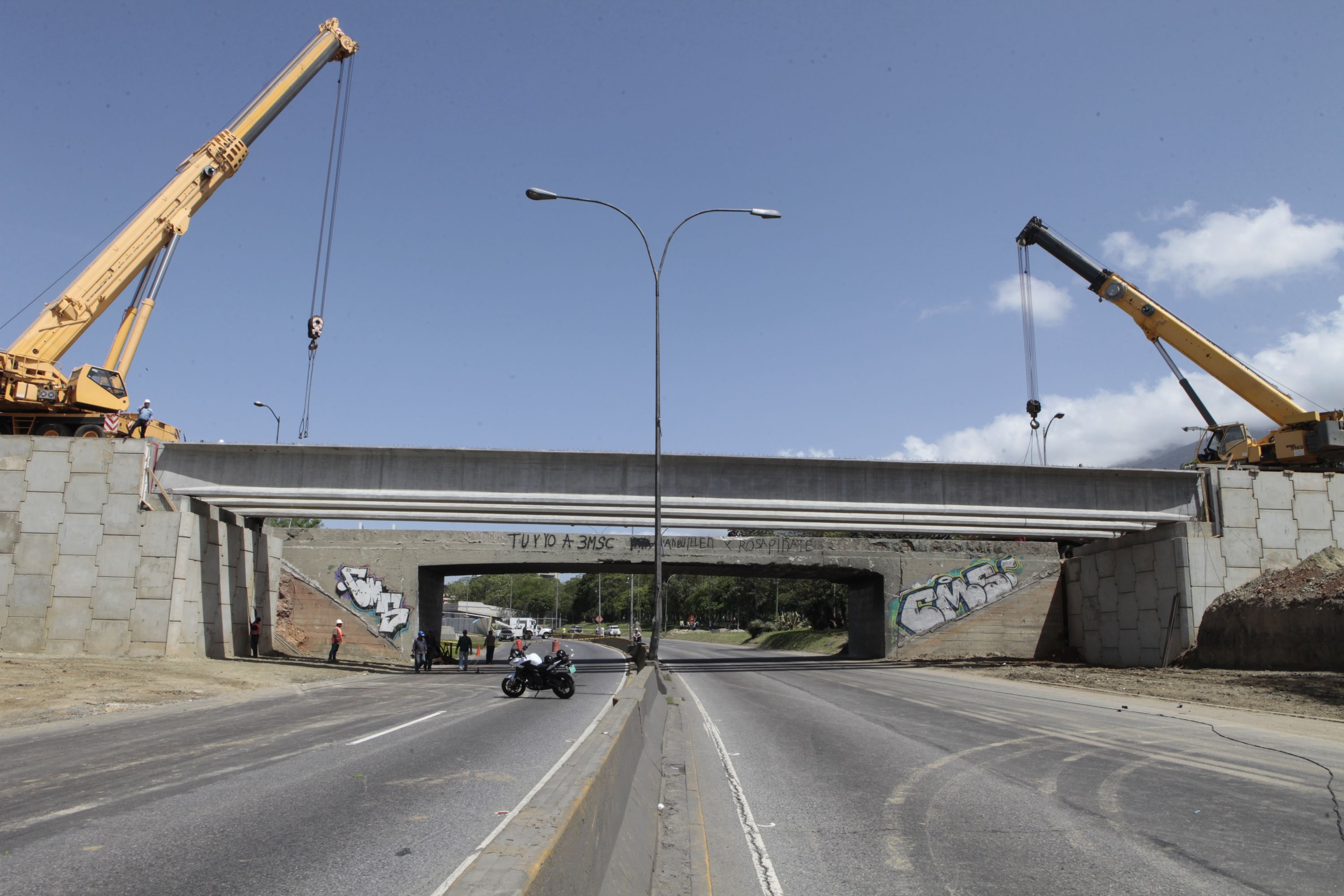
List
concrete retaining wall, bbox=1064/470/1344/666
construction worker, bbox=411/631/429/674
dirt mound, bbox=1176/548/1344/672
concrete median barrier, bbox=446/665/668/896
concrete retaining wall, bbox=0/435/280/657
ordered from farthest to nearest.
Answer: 1. construction worker, bbox=411/631/429/674
2. concrete retaining wall, bbox=1064/470/1344/666
3. concrete retaining wall, bbox=0/435/280/657
4. dirt mound, bbox=1176/548/1344/672
5. concrete median barrier, bbox=446/665/668/896

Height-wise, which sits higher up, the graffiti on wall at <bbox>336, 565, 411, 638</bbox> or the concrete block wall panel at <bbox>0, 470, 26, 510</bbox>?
the concrete block wall panel at <bbox>0, 470, 26, 510</bbox>

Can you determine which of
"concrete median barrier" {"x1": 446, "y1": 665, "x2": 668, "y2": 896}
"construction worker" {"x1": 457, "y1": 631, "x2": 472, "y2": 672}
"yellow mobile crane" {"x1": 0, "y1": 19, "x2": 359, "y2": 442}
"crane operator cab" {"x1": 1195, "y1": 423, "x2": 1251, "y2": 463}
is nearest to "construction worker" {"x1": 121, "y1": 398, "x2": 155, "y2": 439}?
"yellow mobile crane" {"x1": 0, "y1": 19, "x2": 359, "y2": 442}

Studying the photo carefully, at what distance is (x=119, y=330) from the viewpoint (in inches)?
1225

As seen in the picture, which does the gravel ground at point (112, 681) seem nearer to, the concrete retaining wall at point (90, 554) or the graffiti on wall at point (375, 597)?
the concrete retaining wall at point (90, 554)

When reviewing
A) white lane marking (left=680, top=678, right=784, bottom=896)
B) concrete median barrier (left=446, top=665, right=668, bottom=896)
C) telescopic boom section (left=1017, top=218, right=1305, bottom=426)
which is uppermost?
telescopic boom section (left=1017, top=218, right=1305, bottom=426)

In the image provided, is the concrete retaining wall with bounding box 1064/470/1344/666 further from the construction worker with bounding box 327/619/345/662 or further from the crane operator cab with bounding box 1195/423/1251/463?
the construction worker with bounding box 327/619/345/662

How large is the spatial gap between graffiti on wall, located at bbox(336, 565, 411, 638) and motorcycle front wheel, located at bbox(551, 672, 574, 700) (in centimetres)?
2271

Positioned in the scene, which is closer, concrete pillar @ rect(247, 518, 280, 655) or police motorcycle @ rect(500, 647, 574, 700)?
police motorcycle @ rect(500, 647, 574, 700)

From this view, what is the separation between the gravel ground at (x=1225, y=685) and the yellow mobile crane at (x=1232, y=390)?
1198 centimetres

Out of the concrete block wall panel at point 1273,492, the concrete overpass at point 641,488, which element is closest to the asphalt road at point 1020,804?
the concrete overpass at point 641,488

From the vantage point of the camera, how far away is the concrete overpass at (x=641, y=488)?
1187 inches

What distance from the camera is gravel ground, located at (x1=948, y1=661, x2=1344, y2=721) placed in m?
18.8

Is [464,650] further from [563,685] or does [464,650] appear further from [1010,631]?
[1010,631]

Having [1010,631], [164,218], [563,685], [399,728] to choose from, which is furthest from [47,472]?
[1010,631]
